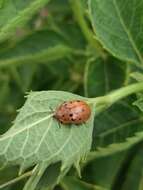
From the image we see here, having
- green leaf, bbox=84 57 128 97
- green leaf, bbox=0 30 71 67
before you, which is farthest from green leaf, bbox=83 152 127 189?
green leaf, bbox=0 30 71 67

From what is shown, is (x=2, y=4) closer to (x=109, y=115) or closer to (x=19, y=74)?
(x=109, y=115)

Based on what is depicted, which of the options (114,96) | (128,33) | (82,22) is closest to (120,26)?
(128,33)

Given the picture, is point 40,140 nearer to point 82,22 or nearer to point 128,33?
point 128,33

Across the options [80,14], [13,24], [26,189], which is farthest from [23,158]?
[80,14]

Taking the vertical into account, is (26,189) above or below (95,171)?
above

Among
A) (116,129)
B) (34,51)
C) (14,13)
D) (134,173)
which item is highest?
(14,13)

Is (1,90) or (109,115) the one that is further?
(1,90)

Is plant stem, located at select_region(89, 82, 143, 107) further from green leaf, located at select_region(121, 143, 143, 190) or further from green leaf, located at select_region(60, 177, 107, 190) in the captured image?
green leaf, located at select_region(121, 143, 143, 190)
